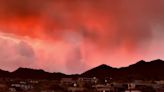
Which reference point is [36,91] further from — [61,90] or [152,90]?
[152,90]

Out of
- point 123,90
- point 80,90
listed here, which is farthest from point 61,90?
point 123,90

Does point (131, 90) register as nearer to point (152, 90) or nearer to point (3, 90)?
point (152, 90)

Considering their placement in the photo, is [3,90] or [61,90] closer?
[3,90]

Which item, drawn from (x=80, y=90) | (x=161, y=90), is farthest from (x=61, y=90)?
(x=161, y=90)

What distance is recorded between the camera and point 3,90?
589 ft

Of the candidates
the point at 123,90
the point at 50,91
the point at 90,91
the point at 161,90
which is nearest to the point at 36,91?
the point at 50,91

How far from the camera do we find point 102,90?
19588 cm

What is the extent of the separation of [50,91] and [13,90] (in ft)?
44.5

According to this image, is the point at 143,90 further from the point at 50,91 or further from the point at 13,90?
the point at 13,90

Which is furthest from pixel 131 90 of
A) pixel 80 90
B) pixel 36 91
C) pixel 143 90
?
pixel 36 91

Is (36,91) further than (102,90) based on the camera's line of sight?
No

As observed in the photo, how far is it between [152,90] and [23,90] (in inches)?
1873

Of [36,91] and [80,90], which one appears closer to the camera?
[36,91]

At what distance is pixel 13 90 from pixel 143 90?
158 ft
